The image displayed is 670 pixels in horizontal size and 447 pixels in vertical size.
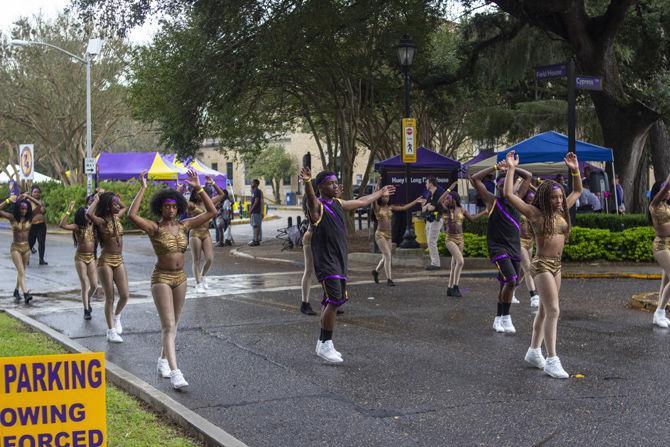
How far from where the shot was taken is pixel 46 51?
38.2 m

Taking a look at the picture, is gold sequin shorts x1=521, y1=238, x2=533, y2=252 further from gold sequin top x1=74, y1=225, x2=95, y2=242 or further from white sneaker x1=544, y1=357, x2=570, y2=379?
gold sequin top x1=74, y1=225, x2=95, y2=242

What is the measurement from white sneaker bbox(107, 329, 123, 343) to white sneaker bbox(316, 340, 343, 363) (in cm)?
253

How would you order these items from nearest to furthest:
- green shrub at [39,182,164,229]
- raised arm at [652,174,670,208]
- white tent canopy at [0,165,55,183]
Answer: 1. raised arm at [652,174,670,208]
2. green shrub at [39,182,164,229]
3. white tent canopy at [0,165,55,183]

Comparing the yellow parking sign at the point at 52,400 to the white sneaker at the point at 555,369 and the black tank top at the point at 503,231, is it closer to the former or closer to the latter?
the white sneaker at the point at 555,369

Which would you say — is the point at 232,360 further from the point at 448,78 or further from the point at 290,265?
the point at 448,78

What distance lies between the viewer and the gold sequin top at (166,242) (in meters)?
7.06

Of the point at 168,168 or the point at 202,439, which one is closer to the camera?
the point at 202,439

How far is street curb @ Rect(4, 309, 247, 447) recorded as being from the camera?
5422 millimetres

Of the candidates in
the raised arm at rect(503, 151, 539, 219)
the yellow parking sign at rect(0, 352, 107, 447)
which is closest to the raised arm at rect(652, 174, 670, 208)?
the raised arm at rect(503, 151, 539, 219)

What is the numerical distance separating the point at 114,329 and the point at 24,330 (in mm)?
1431

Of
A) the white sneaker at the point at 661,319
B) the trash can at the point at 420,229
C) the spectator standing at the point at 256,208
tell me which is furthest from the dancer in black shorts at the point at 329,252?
the spectator standing at the point at 256,208

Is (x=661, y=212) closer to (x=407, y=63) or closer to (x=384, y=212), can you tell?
(x=384, y=212)

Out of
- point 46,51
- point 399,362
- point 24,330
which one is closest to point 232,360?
point 399,362

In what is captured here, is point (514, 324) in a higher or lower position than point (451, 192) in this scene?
lower
